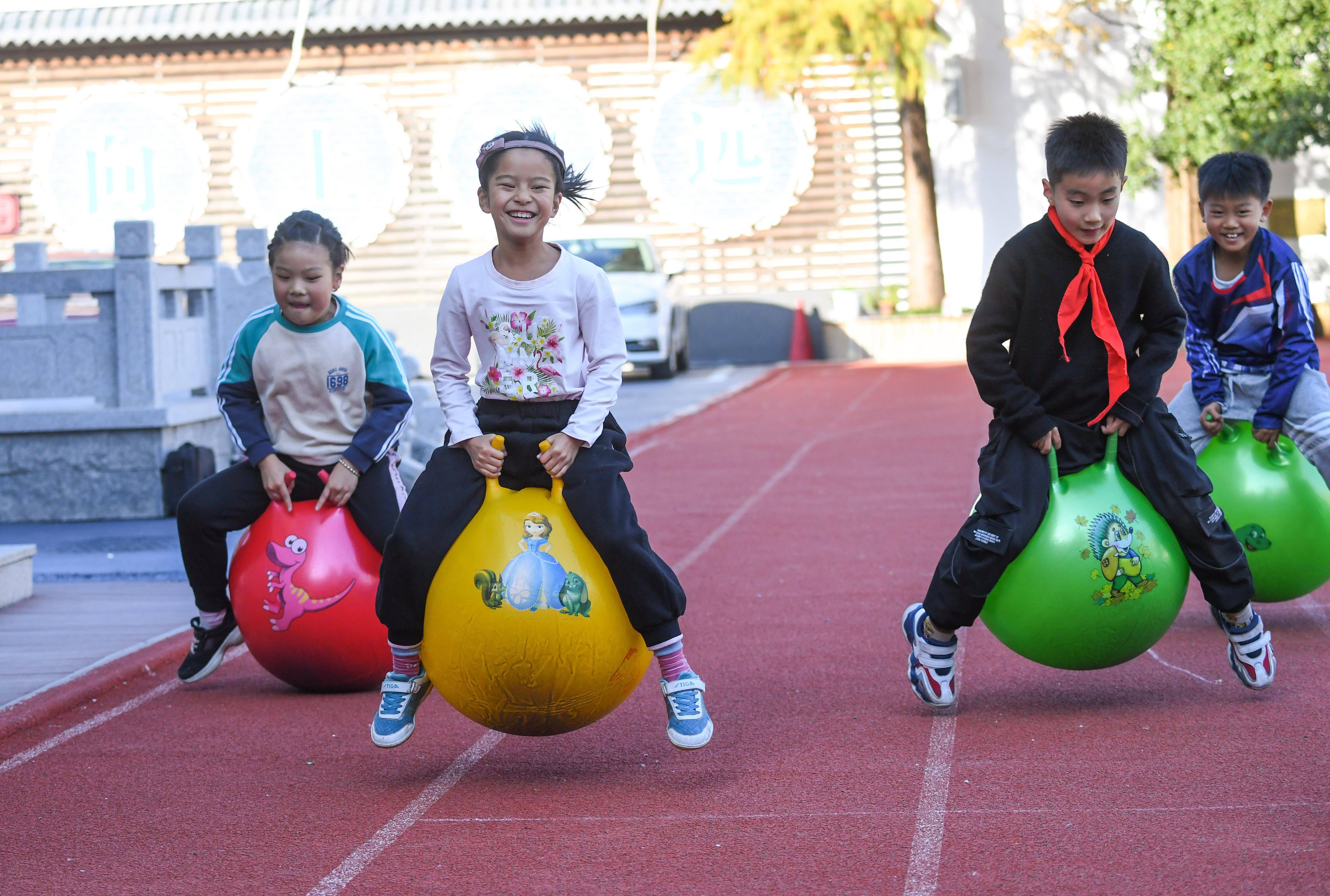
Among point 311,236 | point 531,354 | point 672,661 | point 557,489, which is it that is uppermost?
point 311,236

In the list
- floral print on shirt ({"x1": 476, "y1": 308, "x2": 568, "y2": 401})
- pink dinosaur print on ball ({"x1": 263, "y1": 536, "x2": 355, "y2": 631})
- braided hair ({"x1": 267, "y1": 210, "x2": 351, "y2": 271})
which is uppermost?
braided hair ({"x1": 267, "y1": 210, "x2": 351, "y2": 271})

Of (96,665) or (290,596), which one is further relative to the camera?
(96,665)

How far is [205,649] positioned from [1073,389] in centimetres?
325

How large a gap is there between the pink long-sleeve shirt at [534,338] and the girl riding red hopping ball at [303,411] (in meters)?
1.13

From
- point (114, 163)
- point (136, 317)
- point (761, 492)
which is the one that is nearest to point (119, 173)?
point (114, 163)

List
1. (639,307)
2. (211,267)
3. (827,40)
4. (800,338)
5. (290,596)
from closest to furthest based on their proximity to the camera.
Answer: (290,596) < (211,267) < (639,307) < (827,40) < (800,338)

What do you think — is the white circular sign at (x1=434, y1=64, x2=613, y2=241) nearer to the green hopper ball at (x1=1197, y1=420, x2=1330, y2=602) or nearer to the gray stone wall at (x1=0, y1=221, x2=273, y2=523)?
the gray stone wall at (x1=0, y1=221, x2=273, y2=523)

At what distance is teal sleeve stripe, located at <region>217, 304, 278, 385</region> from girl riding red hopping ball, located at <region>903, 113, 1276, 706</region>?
2.54 metres

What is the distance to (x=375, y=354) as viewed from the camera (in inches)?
226

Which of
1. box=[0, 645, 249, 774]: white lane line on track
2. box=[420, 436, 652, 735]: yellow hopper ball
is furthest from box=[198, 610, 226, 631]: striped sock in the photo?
box=[420, 436, 652, 735]: yellow hopper ball

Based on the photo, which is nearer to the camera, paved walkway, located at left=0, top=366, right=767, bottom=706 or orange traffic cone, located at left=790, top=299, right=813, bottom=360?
paved walkway, located at left=0, top=366, right=767, bottom=706

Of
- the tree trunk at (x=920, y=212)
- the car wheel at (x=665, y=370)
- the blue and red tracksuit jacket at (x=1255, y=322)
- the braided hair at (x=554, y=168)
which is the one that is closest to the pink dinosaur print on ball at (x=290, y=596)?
the braided hair at (x=554, y=168)

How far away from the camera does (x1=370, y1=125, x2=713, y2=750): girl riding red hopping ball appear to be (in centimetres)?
445

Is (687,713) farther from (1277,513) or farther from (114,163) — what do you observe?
(114,163)
